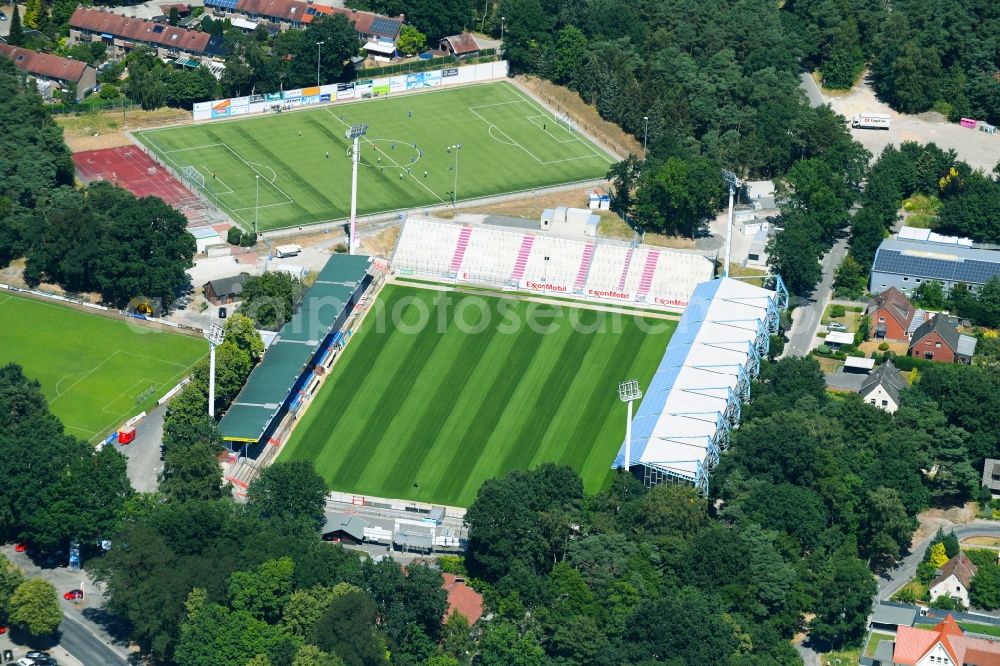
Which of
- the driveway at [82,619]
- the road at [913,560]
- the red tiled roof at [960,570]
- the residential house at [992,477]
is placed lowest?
the driveway at [82,619]

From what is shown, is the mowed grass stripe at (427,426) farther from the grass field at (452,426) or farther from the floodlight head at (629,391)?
the floodlight head at (629,391)

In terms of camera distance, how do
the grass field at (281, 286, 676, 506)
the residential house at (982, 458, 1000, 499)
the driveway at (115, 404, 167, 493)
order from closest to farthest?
the driveway at (115, 404, 167, 493), the residential house at (982, 458, 1000, 499), the grass field at (281, 286, 676, 506)

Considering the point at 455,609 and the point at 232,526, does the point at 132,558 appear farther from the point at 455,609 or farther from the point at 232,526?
the point at 455,609

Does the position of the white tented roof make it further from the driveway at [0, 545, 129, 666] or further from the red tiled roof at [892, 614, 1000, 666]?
the driveway at [0, 545, 129, 666]

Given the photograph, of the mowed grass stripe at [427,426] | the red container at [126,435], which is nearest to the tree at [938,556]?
the mowed grass stripe at [427,426]

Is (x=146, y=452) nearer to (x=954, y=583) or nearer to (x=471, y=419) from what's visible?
(x=471, y=419)

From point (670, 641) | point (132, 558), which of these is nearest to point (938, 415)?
point (670, 641)

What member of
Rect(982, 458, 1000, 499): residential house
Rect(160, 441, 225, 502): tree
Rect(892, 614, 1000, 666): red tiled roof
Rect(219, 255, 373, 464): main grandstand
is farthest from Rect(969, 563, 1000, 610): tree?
Rect(160, 441, 225, 502): tree
